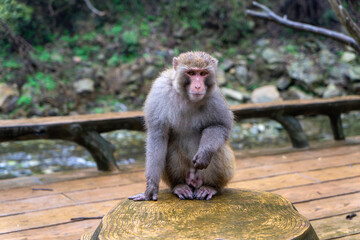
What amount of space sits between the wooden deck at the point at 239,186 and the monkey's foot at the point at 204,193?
0.68 metres

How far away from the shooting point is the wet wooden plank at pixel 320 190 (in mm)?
3240

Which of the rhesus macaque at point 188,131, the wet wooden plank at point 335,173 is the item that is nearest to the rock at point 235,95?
the wet wooden plank at point 335,173

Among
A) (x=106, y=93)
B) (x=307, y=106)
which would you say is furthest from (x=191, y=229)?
(x=106, y=93)

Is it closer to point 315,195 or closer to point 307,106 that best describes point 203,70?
point 315,195

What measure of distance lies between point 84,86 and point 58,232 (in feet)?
21.3

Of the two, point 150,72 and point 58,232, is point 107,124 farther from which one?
point 150,72

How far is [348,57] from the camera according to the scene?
31.8ft

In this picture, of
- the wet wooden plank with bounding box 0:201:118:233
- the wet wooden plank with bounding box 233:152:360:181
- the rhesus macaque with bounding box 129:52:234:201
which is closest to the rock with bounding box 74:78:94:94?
the wet wooden plank with bounding box 233:152:360:181

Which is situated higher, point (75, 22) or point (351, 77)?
point (75, 22)

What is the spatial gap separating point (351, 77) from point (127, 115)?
6.53m

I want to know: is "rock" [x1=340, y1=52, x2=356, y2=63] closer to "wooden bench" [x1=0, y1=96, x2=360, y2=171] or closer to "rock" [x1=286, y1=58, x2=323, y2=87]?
"rock" [x1=286, y1=58, x2=323, y2=87]

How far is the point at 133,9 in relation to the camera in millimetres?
10445

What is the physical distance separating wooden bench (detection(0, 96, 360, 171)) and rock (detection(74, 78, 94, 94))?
15.5 feet

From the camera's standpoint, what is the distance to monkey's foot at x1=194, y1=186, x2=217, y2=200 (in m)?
2.39
